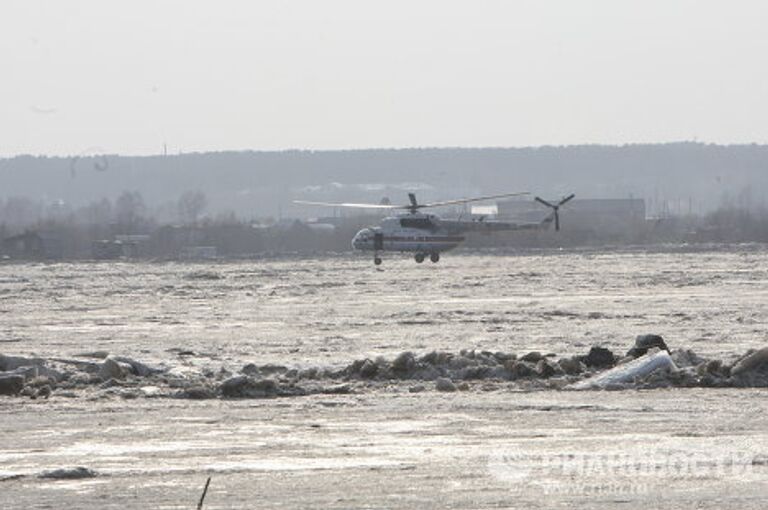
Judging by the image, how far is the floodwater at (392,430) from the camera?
42.3ft

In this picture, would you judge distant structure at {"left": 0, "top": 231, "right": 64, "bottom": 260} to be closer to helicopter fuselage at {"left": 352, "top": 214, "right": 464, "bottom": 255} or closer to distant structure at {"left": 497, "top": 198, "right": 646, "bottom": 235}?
distant structure at {"left": 497, "top": 198, "right": 646, "bottom": 235}

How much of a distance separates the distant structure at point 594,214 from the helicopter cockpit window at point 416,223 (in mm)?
48055

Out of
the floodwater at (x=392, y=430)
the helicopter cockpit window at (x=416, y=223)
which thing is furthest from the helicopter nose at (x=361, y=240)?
the floodwater at (x=392, y=430)

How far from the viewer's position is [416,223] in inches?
2692

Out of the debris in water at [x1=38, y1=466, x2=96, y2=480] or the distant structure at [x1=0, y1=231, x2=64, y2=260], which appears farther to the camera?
the distant structure at [x1=0, y1=231, x2=64, y2=260]

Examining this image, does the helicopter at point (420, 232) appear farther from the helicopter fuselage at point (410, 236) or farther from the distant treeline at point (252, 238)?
the distant treeline at point (252, 238)

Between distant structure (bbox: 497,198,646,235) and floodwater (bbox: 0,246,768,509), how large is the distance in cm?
8371

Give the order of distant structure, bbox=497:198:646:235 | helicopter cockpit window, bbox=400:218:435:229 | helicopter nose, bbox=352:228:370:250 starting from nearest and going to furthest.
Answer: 1. helicopter cockpit window, bbox=400:218:435:229
2. helicopter nose, bbox=352:228:370:250
3. distant structure, bbox=497:198:646:235

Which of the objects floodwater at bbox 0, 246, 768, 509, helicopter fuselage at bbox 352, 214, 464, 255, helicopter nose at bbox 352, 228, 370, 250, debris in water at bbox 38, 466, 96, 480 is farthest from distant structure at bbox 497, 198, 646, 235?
debris in water at bbox 38, 466, 96, 480

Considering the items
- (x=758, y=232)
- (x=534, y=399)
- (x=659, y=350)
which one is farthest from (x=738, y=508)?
(x=758, y=232)

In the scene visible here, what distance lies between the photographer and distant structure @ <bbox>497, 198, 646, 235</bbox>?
414ft

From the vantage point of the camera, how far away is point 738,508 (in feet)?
39.2

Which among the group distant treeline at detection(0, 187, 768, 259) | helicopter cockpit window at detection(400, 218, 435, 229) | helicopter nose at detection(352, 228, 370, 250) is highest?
helicopter cockpit window at detection(400, 218, 435, 229)

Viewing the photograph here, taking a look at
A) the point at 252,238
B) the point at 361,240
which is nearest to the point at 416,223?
the point at 361,240
